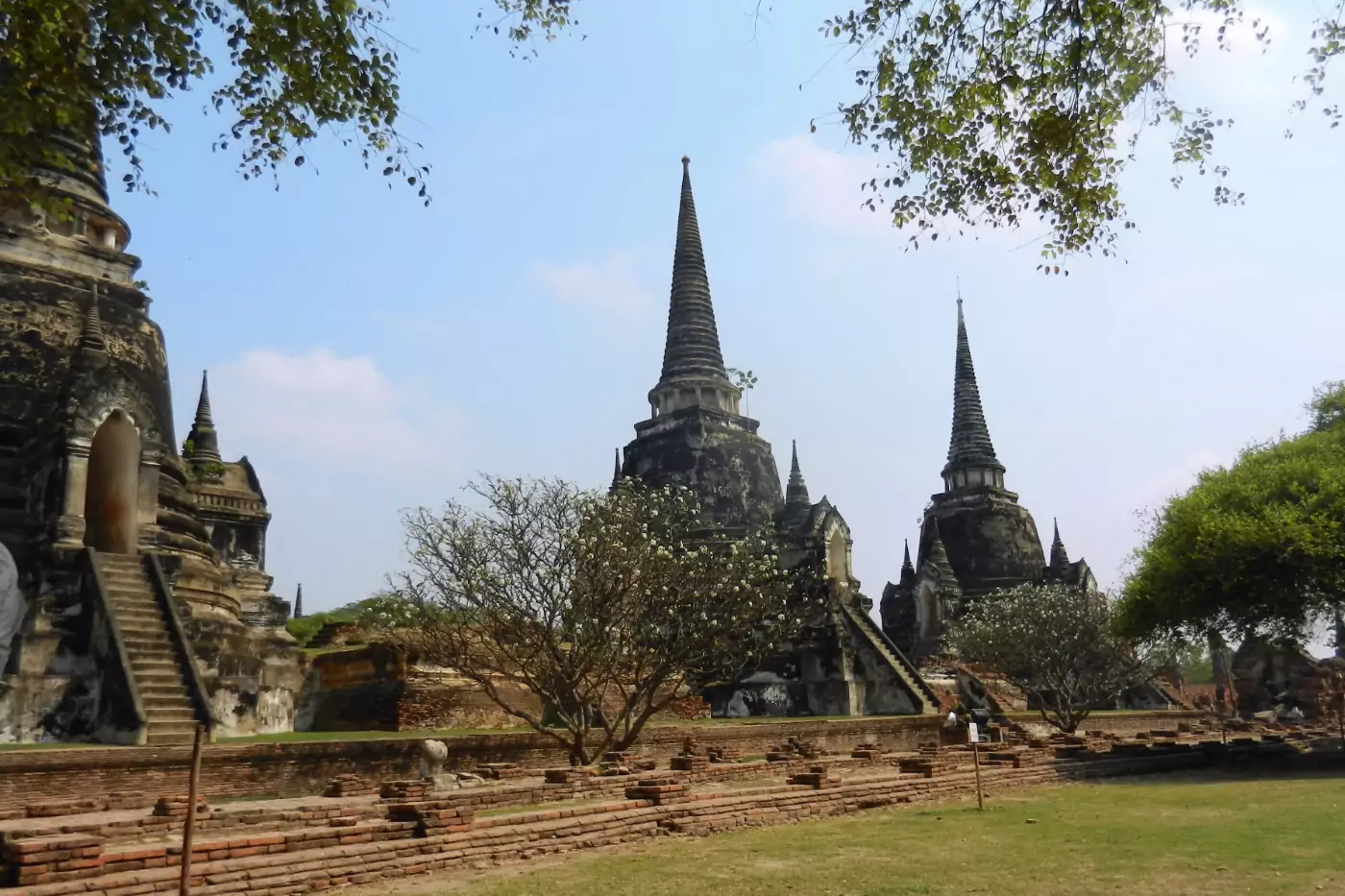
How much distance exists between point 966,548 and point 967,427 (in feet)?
18.0

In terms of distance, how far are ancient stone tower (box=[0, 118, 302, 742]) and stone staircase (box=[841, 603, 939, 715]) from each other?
15.1 metres

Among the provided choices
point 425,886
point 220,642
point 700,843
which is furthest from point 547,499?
point 425,886

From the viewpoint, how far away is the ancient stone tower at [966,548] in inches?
1599

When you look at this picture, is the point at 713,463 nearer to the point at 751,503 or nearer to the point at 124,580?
the point at 751,503

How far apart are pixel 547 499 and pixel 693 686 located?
9344mm

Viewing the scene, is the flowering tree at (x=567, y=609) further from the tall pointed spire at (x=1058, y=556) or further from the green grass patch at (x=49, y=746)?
the tall pointed spire at (x=1058, y=556)

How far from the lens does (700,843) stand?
33.9ft

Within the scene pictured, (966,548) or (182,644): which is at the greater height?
(966,548)

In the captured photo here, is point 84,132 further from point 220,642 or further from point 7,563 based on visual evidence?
point 220,642

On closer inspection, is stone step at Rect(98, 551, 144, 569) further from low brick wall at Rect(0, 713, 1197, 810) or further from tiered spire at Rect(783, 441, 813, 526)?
tiered spire at Rect(783, 441, 813, 526)

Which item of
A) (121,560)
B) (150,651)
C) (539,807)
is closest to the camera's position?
(539,807)

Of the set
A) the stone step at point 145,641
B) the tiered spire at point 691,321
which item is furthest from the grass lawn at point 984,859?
the tiered spire at point 691,321

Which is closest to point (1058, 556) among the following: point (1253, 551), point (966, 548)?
point (966, 548)

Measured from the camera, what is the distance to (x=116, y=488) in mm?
16797
